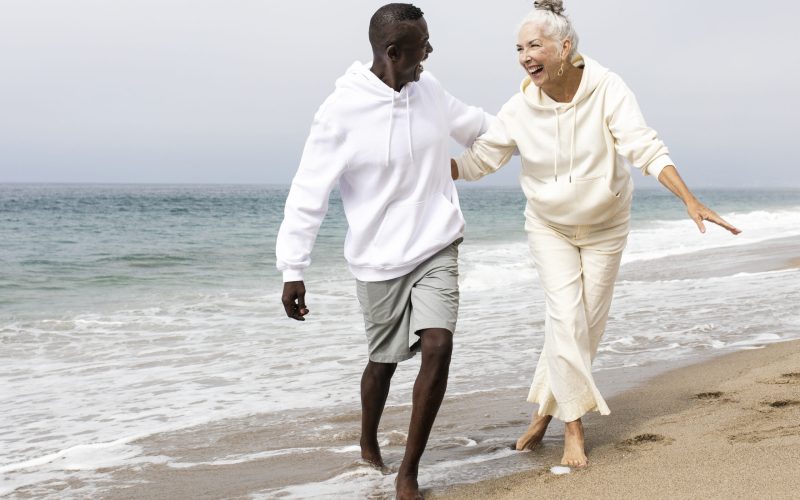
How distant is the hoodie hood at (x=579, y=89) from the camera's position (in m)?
3.69

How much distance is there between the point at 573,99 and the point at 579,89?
0.05 metres

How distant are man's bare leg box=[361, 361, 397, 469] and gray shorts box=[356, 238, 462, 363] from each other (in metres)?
0.08

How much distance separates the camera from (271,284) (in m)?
13.5

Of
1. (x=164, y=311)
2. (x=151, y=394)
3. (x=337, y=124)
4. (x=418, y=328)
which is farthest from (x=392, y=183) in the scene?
(x=164, y=311)

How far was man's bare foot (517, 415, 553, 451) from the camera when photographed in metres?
4.07

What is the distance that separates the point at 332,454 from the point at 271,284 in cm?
941

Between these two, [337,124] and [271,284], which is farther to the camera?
[271,284]

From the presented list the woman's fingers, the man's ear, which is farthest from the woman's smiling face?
the woman's fingers

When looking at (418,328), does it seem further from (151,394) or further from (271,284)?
(271,284)

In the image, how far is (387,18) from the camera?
3463 mm

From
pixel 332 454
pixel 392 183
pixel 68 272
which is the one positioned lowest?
pixel 68 272

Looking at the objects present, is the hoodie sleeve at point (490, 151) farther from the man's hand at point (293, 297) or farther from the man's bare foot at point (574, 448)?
the man's bare foot at point (574, 448)

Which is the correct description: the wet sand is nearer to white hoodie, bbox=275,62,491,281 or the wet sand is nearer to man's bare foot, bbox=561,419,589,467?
man's bare foot, bbox=561,419,589,467

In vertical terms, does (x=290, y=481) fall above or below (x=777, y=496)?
below
